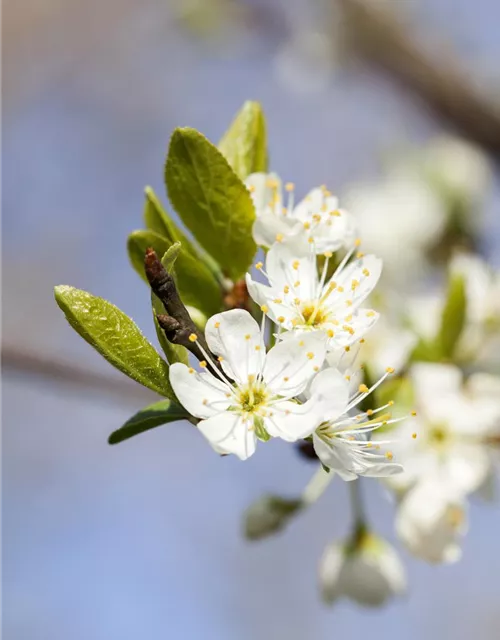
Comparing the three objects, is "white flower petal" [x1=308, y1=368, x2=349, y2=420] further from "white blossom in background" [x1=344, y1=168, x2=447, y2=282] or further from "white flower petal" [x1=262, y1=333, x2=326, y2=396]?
"white blossom in background" [x1=344, y1=168, x2=447, y2=282]

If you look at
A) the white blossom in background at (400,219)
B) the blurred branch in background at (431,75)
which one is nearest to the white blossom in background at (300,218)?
the white blossom in background at (400,219)

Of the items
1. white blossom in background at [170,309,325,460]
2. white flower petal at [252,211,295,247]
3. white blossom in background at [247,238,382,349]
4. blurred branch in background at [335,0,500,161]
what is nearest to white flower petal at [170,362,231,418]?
white blossom in background at [170,309,325,460]

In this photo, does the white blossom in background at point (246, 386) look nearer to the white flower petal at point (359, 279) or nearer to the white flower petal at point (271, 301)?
the white flower petal at point (271, 301)

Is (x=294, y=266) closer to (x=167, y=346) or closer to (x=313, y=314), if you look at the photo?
(x=313, y=314)

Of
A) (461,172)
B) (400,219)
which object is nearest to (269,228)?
(400,219)

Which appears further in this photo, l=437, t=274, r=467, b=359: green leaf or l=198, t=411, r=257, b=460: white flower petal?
l=437, t=274, r=467, b=359: green leaf

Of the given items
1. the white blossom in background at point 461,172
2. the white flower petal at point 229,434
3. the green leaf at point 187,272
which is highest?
the white blossom in background at point 461,172
